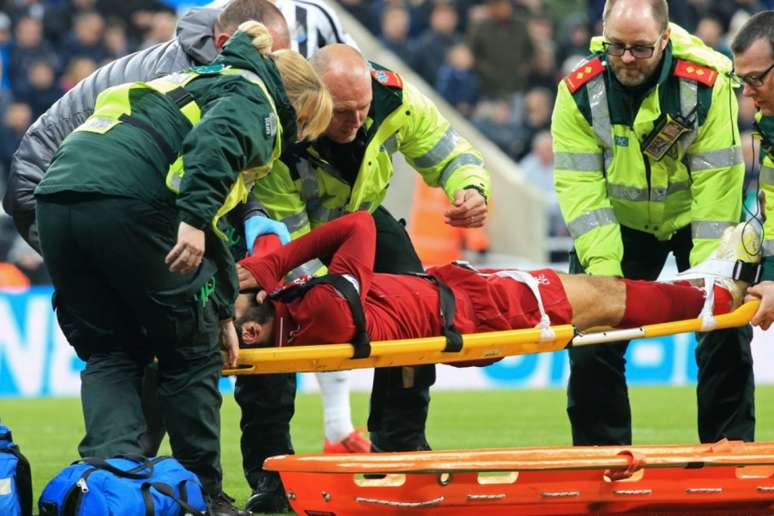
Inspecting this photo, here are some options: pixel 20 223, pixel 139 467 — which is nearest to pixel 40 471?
pixel 20 223

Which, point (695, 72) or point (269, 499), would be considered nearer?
point (269, 499)

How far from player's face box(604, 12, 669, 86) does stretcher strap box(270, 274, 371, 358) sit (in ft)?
4.56

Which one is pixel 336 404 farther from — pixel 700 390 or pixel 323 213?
pixel 700 390

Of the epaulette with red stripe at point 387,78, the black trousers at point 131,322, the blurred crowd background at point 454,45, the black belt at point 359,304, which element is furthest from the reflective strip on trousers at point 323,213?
the blurred crowd background at point 454,45

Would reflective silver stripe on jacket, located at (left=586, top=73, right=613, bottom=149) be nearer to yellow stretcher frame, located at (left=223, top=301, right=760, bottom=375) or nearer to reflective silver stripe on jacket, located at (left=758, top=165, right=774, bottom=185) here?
reflective silver stripe on jacket, located at (left=758, top=165, right=774, bottom=185)

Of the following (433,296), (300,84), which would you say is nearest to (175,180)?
(300,84)

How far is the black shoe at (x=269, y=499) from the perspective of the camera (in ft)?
18.2

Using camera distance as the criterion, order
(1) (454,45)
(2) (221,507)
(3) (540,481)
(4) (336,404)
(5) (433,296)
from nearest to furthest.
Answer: (3) (540,481) < (2) (221,507) < (5) (433,296) < (4) (336,404) < (1) (454,45)

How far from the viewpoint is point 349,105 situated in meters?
5.52

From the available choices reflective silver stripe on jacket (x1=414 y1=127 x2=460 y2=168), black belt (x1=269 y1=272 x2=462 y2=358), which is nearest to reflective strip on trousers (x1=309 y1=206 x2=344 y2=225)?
reflective silver stripe on jacket (x1=414 y1=127 x2=460 y2=168)

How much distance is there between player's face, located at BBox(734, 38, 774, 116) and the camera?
538 cm

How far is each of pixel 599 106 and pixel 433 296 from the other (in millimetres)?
1081

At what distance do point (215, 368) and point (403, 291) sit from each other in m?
0.93

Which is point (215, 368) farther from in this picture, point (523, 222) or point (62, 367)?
point (523, 222)
